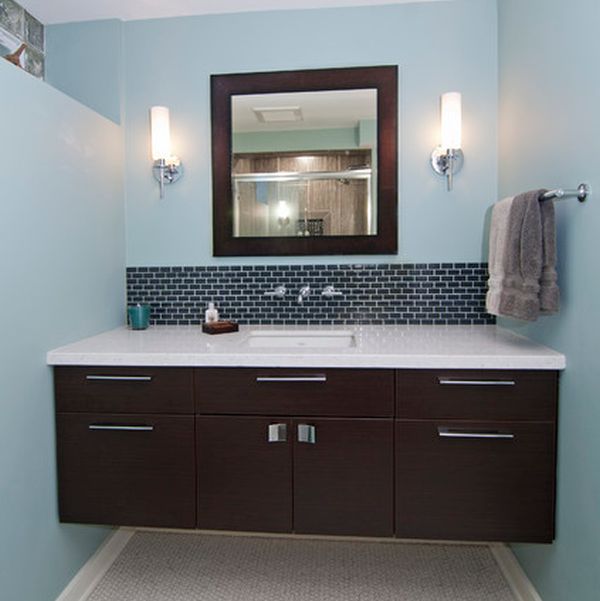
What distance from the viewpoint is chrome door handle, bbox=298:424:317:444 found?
4.94 ft

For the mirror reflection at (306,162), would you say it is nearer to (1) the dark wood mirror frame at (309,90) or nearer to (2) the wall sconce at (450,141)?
(1) the dark wood mirror frame at (309,90)

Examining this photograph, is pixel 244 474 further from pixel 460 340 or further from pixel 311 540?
pixel 460 340

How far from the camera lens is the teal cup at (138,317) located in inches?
78.8

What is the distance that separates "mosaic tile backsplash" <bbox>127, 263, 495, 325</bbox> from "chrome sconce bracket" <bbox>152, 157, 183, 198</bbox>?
1.35 feet

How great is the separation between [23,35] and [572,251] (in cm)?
235

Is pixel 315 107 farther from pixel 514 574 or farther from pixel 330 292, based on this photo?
pixel 514 574

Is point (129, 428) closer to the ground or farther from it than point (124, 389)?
closer to the ground

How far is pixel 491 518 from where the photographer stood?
1.47 metres

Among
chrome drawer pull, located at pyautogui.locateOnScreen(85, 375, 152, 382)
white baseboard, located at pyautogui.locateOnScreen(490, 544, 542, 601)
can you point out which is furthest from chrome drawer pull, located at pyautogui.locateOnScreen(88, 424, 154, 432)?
white baseboard, located at pyautogui.locateOnScreen(490, 544, 542, 601)

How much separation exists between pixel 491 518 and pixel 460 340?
613 mm

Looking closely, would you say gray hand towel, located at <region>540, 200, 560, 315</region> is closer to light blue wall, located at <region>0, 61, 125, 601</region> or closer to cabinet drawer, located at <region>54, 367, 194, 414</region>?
cabinet drawer, located at <region>54, 367, 194, 414</region>

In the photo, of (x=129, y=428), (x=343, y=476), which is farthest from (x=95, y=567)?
(x=343, y=476)

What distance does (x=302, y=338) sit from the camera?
200 cm

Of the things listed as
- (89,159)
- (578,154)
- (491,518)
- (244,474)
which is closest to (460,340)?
(491,518)
